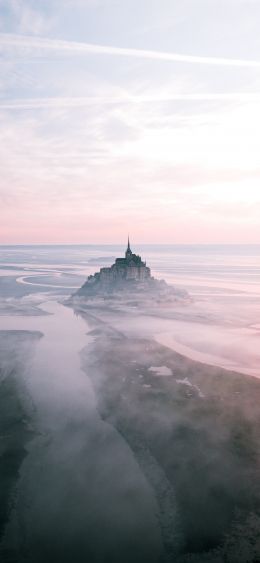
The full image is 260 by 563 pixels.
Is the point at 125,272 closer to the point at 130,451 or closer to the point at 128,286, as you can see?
the point at 128,286

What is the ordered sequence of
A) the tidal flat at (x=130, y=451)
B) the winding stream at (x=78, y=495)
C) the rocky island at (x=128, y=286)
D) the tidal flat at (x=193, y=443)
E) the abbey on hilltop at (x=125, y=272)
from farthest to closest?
the abbey on hilltop at (x=125, y=272) → the rocky island at (x=128, y=286) → the tidal flat at (x=193, y=443) → the tidal flat at (x=130, y=451) → the winding stream at (x=78, y=495)

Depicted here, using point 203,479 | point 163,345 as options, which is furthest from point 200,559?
point 163,345

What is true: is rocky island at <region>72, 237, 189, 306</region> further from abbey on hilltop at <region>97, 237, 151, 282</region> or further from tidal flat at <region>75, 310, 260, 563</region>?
tidal flat at <region>75, 310, 260, 563</region>

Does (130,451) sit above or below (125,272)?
below

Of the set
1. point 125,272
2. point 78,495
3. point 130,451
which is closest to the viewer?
point 78,495

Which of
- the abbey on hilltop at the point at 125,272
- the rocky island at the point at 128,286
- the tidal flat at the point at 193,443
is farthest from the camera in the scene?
the abbey on hilltop at the point at 125,272

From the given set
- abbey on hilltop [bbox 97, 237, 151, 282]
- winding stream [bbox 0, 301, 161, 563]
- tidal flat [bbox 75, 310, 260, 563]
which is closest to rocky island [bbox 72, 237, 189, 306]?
abbey on hilltop [bbox 97, 237, 151, 282]

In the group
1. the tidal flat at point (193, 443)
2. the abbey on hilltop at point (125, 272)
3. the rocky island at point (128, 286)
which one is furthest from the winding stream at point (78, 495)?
the abbey on hilltop at point (125, 272)

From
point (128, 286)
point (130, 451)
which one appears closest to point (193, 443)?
point (130, 451)

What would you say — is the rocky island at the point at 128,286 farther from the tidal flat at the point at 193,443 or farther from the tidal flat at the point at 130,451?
the tidal flat at the point at 193,443

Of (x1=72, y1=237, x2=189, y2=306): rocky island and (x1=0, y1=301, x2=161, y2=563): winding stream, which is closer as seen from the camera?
(x1=0, y1=301, x2=161, y2=563): winding stream

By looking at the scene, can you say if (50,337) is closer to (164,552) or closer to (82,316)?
(82,316)

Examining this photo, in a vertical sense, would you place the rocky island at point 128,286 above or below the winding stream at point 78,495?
above

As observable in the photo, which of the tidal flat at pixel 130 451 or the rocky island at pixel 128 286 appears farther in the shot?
the rocky island at pixel 128 286
